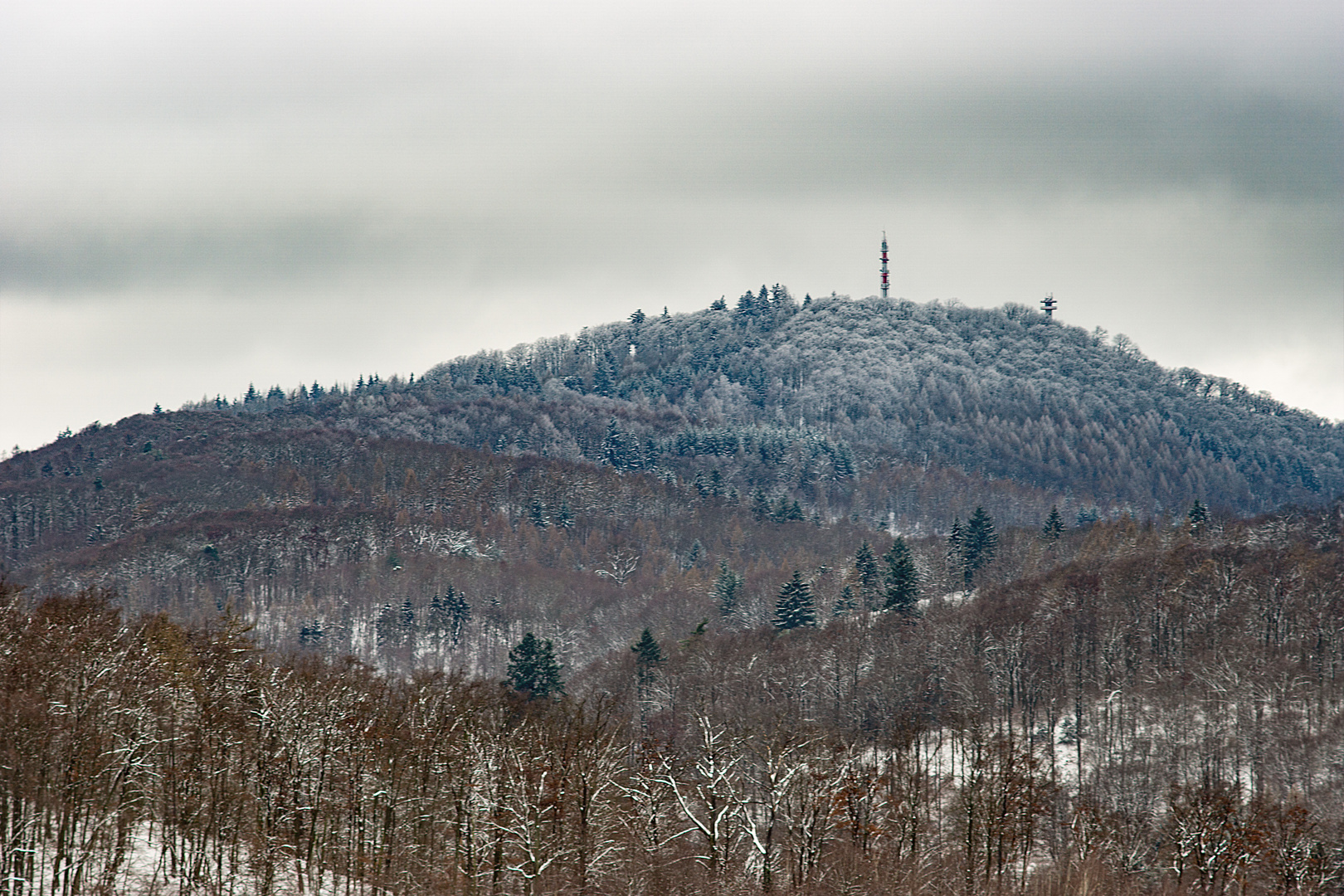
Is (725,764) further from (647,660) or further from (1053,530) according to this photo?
(1053,530)

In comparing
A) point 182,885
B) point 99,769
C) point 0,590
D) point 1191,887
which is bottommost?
point 1191,887

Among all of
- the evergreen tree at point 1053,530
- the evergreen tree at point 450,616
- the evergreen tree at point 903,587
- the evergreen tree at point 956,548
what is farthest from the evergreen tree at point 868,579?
the evergreen tree at point 450,616

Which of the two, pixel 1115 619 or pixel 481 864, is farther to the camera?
pixel 1115 619

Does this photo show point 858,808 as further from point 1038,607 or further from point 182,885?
point 1038,607

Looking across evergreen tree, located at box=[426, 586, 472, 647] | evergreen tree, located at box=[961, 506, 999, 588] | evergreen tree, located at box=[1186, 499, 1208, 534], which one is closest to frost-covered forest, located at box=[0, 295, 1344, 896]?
evergreen tree, located at box=[961, 506, 999, 588]

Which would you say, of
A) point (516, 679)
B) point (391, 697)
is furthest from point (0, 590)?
point (516, 679)

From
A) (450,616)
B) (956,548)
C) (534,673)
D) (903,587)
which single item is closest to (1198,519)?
(956,548)

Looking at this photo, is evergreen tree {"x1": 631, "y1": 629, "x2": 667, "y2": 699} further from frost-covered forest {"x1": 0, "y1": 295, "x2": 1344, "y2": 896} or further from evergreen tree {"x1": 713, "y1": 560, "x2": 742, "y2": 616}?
evergreen tree {"x1": 713, "y1": 560, "x2": 742, "y2": 616}
